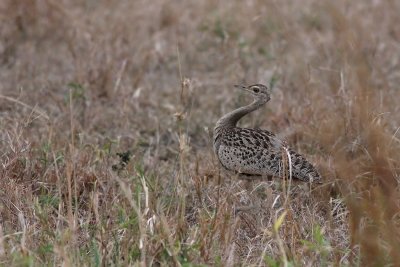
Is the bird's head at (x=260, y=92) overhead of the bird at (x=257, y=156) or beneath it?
overhead

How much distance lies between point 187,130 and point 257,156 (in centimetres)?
49

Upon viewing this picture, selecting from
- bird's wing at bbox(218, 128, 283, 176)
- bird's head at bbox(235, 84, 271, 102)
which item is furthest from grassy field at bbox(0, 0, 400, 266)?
bird's head at bbox(235, 84, 271, 102)

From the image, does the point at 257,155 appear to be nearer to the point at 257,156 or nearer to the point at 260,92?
the point at 257,156

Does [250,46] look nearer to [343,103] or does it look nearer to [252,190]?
[343,103]

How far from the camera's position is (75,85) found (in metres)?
5.87

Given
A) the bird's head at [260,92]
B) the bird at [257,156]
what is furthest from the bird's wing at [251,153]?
the bird's head at [260,92]

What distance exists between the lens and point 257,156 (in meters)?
4.58

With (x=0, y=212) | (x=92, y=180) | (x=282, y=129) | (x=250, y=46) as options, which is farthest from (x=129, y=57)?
(x=0, y=212)

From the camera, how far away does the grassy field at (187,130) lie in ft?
12.0

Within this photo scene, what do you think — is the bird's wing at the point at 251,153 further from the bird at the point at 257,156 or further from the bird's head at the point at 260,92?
the bird's head at the point at 260,92

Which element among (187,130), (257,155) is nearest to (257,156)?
(257,155)

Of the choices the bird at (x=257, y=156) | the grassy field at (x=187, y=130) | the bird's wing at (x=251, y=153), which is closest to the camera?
the grassy field at (x=187, y=130)

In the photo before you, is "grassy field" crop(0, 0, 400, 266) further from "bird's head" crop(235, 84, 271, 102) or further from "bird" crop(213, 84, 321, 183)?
"bird's head" crop(235, 84, 271, 102)

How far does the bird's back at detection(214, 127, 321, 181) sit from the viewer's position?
14.5 ft
